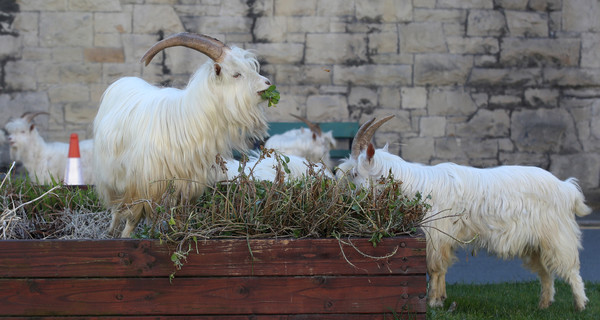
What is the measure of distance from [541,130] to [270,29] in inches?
160

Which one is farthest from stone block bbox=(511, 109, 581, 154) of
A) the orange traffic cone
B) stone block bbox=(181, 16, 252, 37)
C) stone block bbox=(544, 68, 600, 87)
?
the orange traffic cone

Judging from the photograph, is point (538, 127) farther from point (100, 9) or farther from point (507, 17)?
point (100, 9)

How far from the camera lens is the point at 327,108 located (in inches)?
380

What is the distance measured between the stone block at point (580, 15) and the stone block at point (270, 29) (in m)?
3.94

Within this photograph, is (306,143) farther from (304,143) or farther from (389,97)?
(389,97)

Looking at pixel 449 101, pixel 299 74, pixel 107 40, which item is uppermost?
pixel 107 40

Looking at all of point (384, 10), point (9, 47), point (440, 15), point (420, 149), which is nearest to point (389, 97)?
point (420, 149)

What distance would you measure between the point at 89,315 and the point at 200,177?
88 centimetres

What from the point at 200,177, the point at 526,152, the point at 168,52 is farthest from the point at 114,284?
the point at 526,152

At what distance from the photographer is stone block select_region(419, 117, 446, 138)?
9.75 metres

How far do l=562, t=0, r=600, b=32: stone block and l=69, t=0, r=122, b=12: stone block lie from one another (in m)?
6.18

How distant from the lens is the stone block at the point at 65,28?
30.7 ft

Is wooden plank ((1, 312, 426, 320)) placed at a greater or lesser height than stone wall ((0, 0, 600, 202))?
lesser

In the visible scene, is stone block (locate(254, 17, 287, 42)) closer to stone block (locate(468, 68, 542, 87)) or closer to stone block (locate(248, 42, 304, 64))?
stone block (locate(248, 42, 304, 64))
